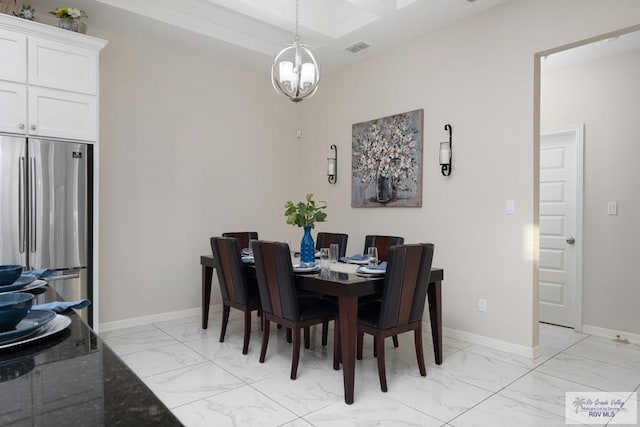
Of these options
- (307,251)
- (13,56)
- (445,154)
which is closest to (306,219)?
(307,251)

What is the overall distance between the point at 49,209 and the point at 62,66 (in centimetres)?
113

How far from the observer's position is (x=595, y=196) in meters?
4.07

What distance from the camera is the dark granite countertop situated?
533 mm

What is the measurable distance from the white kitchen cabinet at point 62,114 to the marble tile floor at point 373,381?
72.6 inches

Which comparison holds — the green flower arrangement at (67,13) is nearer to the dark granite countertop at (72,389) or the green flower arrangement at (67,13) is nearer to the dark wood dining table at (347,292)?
the dark wood dining table at (347,292)

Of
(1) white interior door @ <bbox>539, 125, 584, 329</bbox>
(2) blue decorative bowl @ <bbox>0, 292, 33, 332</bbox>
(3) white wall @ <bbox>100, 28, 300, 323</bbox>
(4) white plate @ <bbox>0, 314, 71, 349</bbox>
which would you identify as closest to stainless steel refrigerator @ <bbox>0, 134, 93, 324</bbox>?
(3) white wall @ <bbox>100, 28, 300, 323</bbox>

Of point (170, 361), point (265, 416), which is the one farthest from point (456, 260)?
point (170, 361)

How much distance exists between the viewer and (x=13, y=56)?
298 centimetres

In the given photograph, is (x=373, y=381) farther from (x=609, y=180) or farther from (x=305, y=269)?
(x=609, y=180)

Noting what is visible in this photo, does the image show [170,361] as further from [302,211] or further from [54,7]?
[54,7]

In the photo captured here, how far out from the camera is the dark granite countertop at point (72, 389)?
1.75 ft

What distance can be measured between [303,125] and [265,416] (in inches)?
158

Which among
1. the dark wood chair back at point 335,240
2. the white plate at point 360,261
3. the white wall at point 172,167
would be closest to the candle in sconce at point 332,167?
the white wall at point 172,167

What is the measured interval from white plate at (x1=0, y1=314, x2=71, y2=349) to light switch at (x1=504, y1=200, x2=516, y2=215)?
3352mm
